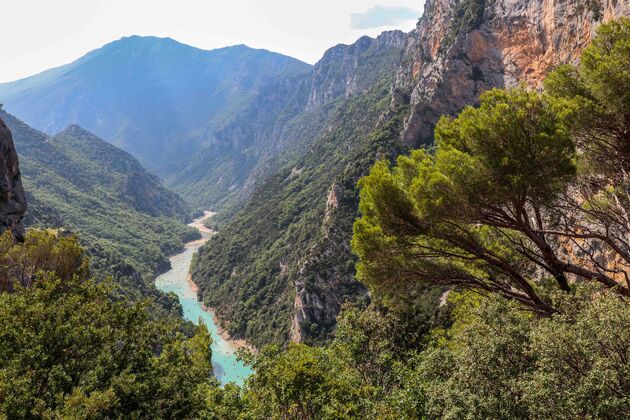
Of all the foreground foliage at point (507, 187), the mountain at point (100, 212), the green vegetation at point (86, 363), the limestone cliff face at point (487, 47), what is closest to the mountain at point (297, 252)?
the limestone cliff face at point (487, 47)

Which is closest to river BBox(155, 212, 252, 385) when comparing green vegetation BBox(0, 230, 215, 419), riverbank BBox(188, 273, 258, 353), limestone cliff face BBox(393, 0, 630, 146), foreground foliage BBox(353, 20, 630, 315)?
riverbank BBox(188, 273, 258, 353)

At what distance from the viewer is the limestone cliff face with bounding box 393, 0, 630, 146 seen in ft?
141

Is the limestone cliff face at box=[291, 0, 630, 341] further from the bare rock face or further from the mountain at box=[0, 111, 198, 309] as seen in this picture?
the bare rock face

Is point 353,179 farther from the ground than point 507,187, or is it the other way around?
point 507,187

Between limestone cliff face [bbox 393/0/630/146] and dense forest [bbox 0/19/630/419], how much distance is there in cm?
2468

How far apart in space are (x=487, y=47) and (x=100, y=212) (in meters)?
139

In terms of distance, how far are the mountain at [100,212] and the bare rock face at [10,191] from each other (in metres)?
44.8

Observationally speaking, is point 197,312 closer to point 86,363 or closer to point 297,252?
point 297,252

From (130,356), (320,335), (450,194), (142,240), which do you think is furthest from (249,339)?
(142,240)

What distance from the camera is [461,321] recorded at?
16.7m

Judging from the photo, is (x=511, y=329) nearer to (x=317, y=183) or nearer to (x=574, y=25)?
(x=574, y=25)

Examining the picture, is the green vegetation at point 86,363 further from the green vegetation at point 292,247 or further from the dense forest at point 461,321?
the green vegetation at point 292,247

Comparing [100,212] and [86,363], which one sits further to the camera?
[100,212]

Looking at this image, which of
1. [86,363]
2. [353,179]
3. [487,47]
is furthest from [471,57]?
[86,363]
